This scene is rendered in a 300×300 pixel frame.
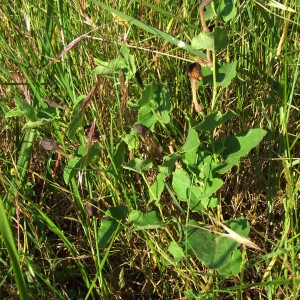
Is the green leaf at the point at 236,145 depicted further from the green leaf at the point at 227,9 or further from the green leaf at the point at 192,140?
the green leaf at the point at 227,9

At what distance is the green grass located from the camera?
3.65 ft

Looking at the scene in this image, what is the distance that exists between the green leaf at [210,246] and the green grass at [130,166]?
3 centimetres

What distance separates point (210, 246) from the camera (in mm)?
987

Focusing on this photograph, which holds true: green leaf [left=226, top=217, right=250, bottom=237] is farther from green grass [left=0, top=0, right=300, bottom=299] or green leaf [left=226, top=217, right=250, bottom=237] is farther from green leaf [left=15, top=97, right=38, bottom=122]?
green leaf [left=15, top=97, right=38, bottom=122]

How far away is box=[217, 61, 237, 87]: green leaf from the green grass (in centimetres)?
10

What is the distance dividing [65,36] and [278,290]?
88 cm

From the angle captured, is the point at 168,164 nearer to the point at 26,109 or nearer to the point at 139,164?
the point at 139,164

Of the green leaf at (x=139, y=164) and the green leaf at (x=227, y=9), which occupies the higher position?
the green leaf at (x=227, y=9)

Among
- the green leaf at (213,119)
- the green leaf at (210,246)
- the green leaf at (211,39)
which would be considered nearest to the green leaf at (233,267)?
the green leaf at (210,246)

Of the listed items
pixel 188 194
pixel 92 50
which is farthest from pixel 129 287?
pixel 92 50

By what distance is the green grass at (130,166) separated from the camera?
111cm

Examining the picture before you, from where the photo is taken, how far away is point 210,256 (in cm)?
96

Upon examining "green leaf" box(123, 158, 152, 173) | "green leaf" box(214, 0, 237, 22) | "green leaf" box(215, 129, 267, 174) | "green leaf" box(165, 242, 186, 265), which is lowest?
"green leaf" box(165, 242, 186, 265)

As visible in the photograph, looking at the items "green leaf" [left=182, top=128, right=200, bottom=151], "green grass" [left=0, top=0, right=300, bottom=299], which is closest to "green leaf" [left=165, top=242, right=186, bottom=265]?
"green grass" [left=0, top=0, right=300, bottom=299]
